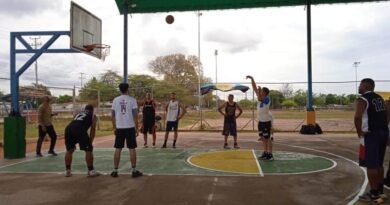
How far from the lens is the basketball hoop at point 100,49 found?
49.6 ft

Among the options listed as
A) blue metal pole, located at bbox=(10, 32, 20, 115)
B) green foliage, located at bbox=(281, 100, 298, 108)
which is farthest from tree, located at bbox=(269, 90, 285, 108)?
blue metal pole, located at bbox=(10, 32, 20, 115)

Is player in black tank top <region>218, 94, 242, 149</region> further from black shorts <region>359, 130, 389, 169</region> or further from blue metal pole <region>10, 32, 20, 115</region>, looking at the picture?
black shorts <region>359, 130, 389, 169</region>

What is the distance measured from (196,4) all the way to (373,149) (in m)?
16.0

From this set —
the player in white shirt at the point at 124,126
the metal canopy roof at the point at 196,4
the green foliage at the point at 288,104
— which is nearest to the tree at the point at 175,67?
the green foliage at the point at 288,104

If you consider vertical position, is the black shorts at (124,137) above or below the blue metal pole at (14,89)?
below

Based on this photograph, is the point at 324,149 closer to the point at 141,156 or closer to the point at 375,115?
the point at 141,156

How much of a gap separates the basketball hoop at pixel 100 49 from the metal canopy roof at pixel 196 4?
5.36 metres

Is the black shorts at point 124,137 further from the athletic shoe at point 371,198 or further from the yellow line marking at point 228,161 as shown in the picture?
the athletic shoe at point 371,198

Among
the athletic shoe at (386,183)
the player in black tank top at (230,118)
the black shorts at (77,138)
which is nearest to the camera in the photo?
the athletic shoe at (386,183)

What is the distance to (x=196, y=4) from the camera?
2173 cm

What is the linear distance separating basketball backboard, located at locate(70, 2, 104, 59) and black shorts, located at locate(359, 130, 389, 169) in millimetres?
9527

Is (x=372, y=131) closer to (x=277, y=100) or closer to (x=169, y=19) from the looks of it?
(x=169, y=19)

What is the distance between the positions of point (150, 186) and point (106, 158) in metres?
4.40

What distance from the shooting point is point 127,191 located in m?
7.87
